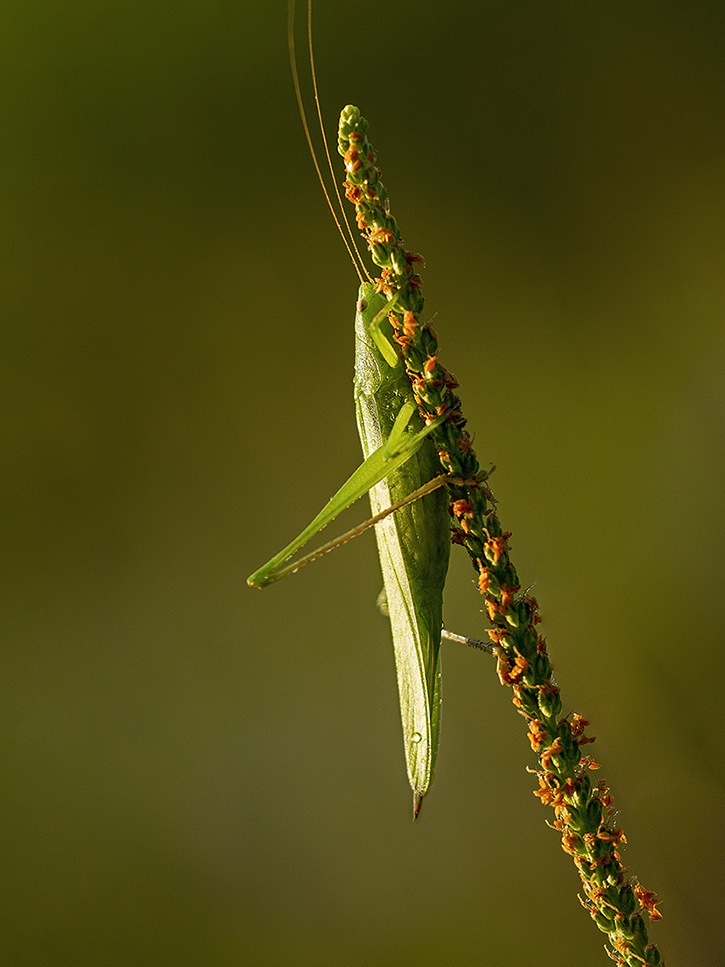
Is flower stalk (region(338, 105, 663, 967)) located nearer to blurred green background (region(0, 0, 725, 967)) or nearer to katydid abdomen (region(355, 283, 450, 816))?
katydid abdomen (region(355, 283, 450, 816))

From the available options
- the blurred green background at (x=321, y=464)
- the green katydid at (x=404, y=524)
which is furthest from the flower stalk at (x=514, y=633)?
the blurred green background at (x=321, y=464)

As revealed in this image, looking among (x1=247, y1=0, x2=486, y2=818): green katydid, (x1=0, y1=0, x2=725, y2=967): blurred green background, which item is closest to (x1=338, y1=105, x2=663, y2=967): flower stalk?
(x1=247, y1=0, x2=486, y2=818): green katydid

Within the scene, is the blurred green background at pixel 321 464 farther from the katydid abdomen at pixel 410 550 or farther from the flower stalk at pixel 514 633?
the flower stalk at pixel 514 633

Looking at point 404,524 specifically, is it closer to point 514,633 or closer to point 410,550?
point 410,550

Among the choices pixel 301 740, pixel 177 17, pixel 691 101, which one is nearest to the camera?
pixel 691 101

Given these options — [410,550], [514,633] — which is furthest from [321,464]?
[514,633]

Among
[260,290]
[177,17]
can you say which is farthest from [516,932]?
[177,17]

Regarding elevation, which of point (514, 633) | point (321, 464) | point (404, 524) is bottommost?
point (514, 633)

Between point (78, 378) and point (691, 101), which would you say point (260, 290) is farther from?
point (691, 101)
